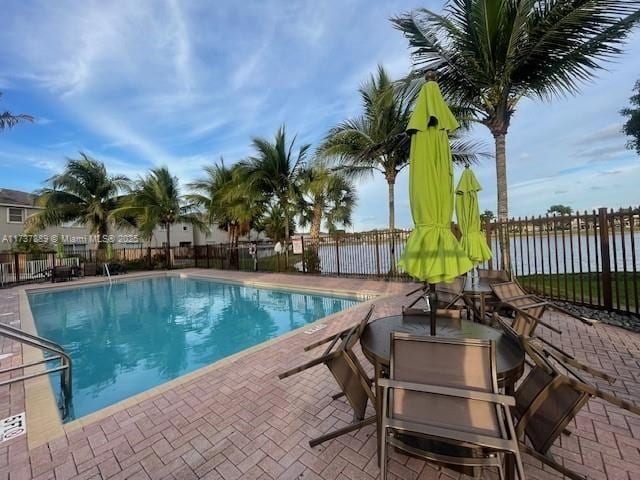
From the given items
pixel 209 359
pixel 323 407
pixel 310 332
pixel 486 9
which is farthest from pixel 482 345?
pixel 486 9

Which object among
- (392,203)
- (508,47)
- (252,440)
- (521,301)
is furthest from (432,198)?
(392,203)

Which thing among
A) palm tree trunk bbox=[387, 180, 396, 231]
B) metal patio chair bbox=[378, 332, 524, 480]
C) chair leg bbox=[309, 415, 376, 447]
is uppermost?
palm tree trunk bbox=[387, 180, 396, 231]

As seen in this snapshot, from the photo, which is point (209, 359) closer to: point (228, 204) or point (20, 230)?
point (228, 204)

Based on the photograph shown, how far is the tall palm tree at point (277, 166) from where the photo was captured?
12898 mm

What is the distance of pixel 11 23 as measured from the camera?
6.72 meters

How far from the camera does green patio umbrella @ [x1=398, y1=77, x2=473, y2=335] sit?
203 cm

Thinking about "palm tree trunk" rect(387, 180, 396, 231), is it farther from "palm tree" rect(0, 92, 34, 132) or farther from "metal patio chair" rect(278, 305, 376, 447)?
"palm tree" rect(0, 92, 34, 132)

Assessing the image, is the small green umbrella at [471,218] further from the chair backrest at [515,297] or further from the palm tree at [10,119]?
the palm tree at [10,119]

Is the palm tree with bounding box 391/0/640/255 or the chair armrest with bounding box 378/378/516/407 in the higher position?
the palm tree with bounding box 391/0/640/255

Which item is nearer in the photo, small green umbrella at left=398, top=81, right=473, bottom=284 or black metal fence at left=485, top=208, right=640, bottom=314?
small green umbrella at left=398, top=81, right=473, bottom=284

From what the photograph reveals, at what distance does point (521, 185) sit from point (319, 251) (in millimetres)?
9408

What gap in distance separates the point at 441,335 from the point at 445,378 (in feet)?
2.08

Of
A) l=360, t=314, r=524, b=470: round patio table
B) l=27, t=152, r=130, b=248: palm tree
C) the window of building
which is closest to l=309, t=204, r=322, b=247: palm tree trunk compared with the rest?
l=360, t=314, r=524, b=470: round patio table

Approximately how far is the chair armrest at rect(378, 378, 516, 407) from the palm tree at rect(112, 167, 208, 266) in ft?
60.0
